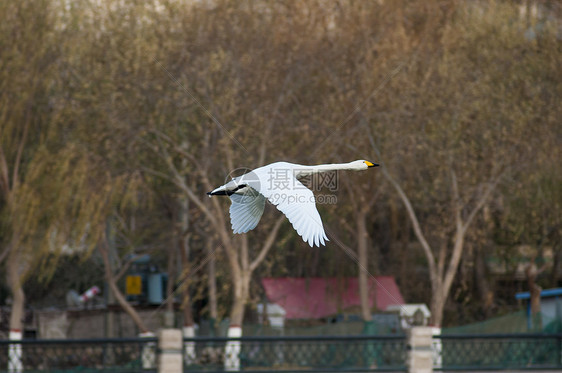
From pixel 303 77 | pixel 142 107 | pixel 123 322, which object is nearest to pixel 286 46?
pixel 303 77

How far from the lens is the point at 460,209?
A: 18750mm

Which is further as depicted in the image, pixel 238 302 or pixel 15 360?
pixel 238 302

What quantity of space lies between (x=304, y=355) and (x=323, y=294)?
6764mm

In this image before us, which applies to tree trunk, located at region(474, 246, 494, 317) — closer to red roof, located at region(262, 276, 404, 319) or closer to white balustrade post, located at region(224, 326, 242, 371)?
red roof, located at region(262, 276, 404, 319)

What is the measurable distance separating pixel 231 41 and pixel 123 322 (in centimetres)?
933

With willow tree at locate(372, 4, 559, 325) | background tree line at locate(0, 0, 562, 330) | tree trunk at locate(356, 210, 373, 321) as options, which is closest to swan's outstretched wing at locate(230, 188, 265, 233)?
background tree line at locate(0, 0, 562, 330)

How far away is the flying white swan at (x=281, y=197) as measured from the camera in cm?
685

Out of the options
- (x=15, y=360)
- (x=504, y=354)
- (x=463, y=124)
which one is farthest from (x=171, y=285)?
(x=504, y=354)

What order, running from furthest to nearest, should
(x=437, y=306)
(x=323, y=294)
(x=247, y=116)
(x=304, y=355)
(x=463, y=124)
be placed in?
(x=323, y=294), (x=463, y=124), (x=437, y=306), (x=247, y=116), (x=304, y=355)

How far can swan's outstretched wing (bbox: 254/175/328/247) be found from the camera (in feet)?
22.0

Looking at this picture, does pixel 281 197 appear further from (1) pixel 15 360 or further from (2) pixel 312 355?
(1) pixel 15 360

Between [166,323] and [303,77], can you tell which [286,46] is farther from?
[166,323]

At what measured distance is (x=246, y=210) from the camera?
9.01 meters

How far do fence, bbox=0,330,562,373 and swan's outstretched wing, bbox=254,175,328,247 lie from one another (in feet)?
25.3
